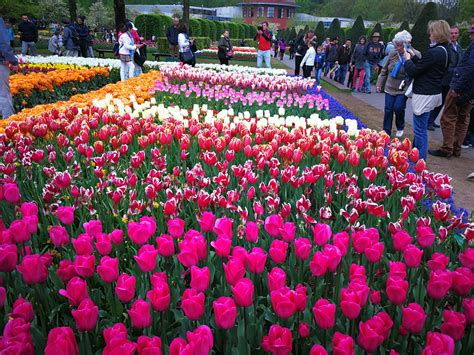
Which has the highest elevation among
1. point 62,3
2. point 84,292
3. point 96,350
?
point 62,3

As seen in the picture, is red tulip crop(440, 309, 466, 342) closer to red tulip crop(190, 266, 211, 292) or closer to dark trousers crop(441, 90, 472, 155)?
red tulip crop(190, 266, 211, 292)

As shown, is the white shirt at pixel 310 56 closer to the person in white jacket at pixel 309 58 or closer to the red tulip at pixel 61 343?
the person in white jacket at pixel 309 58

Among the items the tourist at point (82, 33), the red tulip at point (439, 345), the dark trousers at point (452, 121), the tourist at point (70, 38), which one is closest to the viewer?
the red tulip at point (439, 345)

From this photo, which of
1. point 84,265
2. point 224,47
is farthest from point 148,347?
point 224,47

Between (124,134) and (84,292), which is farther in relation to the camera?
(124,134)

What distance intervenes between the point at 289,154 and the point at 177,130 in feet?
4.00

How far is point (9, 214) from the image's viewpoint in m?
2.80

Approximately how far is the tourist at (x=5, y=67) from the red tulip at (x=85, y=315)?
6.30 m

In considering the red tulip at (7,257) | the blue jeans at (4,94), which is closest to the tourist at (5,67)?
the blue jeans at (4,94)

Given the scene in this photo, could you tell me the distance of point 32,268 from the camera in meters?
1.69

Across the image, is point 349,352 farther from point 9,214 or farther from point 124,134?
point 124,134

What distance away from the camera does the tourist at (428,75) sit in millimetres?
5879

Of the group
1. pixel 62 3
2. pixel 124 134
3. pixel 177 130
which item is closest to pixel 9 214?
pixel 124 134

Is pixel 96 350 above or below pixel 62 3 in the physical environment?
below
